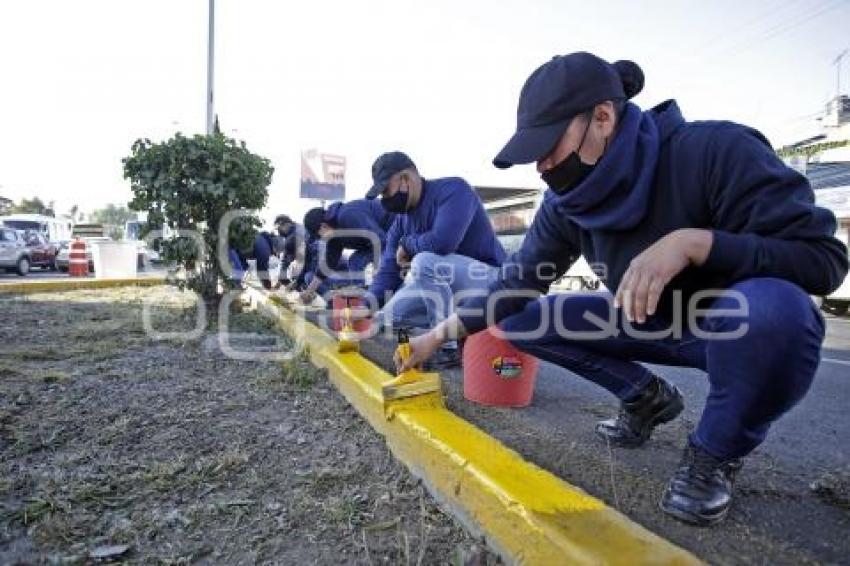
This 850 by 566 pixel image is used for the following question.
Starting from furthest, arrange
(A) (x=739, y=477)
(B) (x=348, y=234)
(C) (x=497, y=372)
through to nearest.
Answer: (B) (x=348, y=234) → (C) (x=497, y=372) → (A) (x=739, y=477)

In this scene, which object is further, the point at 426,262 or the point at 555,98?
the point at 426,262

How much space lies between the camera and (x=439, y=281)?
3684mm

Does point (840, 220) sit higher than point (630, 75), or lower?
higher

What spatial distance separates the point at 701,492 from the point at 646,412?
641mm

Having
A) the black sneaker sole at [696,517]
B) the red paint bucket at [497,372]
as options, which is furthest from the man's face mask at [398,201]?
the black sneaker sole at [696,517]

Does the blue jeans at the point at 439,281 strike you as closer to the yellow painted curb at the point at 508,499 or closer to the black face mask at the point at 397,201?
the black face mask at the point at 397,201

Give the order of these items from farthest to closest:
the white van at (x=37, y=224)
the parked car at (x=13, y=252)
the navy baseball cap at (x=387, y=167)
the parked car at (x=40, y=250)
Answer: the white van at (x=37, y=224), the parked car at (x=40, y=250), the parked car at (x=13, y=252), the navy baseball cap at (x=387, y=167)

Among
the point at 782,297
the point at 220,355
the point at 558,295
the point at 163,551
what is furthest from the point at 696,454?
the point at 220,355

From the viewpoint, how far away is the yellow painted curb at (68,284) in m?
9.16

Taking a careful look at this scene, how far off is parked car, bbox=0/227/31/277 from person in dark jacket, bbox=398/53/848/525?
66.1 ft

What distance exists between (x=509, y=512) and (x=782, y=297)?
0.87 m

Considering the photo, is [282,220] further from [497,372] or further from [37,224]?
[37,224]

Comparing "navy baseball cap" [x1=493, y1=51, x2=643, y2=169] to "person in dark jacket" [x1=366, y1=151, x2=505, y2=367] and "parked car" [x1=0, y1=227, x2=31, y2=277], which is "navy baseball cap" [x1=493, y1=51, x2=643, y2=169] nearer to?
"person in dark jacket" [x1=366, y1=151, x2=505, y2=367]

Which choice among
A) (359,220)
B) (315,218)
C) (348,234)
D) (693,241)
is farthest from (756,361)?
(315,218)
